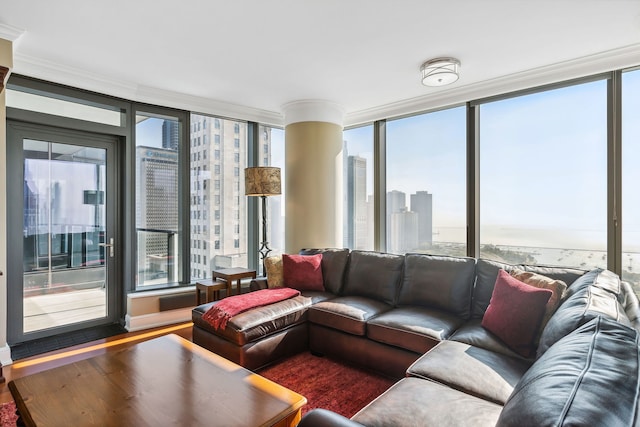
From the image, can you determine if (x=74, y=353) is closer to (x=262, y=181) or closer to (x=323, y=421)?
(x=262, y=181)

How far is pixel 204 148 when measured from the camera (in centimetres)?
446

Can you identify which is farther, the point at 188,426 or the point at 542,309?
the point at 542,309

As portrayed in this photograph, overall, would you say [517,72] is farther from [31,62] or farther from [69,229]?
[69,229]

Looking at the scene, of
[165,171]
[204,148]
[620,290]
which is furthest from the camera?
[204,148]

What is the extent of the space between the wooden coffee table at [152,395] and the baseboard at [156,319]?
1842 millimetres

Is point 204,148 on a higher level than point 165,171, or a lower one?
higher

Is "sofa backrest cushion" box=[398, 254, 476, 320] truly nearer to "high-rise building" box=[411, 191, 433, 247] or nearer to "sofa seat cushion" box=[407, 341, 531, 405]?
"sofa seat cushion" box=[407, 341, 531, 405]

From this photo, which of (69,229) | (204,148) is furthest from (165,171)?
(69,229)

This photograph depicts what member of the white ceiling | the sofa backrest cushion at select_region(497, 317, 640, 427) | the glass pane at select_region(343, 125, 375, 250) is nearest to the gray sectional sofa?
the sofa backrest cushion at select_region(497, 317, 640, 427)

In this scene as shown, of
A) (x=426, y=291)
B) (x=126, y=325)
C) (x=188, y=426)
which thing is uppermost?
(x=426, y=291)

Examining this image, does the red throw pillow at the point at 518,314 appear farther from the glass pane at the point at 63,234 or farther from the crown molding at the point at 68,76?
the crown molding at the point at 68,76

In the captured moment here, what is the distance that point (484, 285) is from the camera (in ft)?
9.11

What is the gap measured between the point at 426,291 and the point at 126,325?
321 centimetres

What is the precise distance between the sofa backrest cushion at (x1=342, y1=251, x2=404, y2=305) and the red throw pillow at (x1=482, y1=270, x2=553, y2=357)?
1.02 metres
